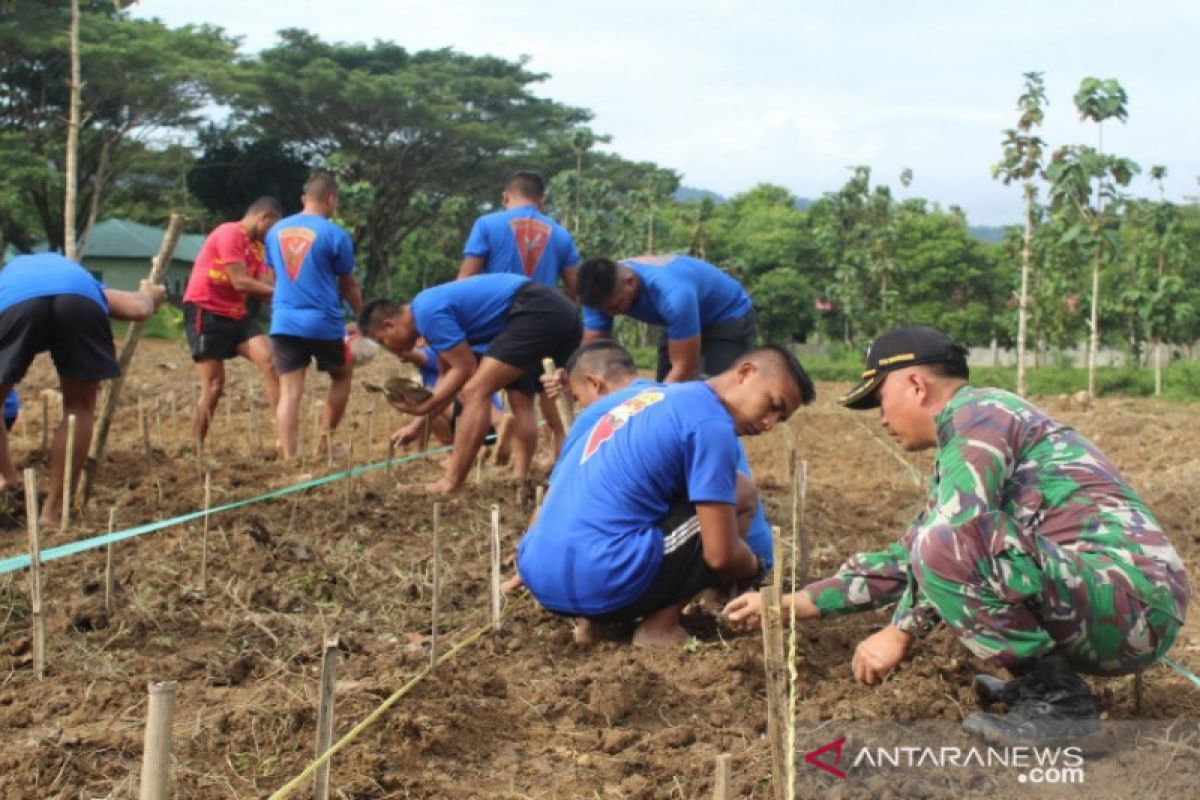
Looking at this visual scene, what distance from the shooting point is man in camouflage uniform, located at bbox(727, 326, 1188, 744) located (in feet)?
8.93

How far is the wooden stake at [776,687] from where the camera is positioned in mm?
2152

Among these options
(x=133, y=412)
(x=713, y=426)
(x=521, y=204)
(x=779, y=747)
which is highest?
(x=521, y=204)

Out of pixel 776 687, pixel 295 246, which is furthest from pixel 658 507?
pixel 295 246

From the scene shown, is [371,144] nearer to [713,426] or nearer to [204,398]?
[204,398]

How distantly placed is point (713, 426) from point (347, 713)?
3.87 ft

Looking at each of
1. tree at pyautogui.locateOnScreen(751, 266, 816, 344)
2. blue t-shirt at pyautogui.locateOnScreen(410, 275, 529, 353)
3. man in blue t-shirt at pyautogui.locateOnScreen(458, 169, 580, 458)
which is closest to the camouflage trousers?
blue t-shirt at pyautogui.locateOnScreen(410, 275, 529, 353)

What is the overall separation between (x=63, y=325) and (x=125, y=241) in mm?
33064

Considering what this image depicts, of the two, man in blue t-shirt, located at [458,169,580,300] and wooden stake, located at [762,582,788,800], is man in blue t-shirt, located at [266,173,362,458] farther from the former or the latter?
wooden stake, located at [762,582,788,800]

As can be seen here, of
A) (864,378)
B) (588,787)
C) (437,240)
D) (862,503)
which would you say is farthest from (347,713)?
(437,240)

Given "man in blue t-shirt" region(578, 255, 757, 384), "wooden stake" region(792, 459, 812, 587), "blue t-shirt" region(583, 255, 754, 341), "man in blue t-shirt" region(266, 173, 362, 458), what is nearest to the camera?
"wooden stake" region(792, 459, 812, 587)

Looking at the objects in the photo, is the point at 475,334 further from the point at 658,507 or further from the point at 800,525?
the point at 658,507

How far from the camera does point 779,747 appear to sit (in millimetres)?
2176

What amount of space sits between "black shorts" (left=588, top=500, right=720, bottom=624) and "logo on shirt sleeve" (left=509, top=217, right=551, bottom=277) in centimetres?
353

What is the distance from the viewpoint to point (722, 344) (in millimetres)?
6336
